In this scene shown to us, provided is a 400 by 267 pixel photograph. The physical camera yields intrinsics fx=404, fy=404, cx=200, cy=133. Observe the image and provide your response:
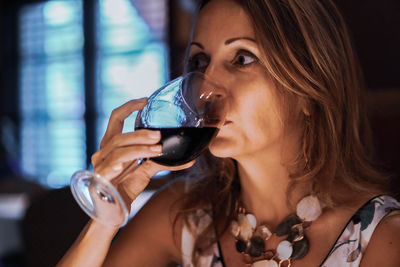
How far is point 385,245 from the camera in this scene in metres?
1.11

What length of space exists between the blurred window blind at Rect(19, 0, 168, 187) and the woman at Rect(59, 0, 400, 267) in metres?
4.49

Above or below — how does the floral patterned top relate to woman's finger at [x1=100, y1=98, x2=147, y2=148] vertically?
below

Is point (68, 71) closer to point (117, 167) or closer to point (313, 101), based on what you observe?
point (313, 101)

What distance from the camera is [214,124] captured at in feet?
3.29

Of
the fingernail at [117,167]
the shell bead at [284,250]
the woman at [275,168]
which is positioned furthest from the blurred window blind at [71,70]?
the fingernail at [117,167]

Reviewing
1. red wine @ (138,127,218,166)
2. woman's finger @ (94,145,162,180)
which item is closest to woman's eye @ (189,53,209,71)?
red wine @ (138,127,218,166)

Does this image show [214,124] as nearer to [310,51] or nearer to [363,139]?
[310,51]

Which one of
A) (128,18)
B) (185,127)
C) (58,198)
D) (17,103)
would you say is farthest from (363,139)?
(17,103)

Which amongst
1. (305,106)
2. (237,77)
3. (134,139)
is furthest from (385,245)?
(134,139)

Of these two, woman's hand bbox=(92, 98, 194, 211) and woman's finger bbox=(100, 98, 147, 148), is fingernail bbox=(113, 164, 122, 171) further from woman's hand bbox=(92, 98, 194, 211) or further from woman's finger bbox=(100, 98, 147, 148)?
woman's finger bbox=(100, 98, 147, 148)

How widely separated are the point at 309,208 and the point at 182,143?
563 mm

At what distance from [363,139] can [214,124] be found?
2.74ft

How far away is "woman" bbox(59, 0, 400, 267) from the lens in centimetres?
115

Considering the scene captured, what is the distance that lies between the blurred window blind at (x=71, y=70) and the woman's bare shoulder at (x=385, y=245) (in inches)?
191
